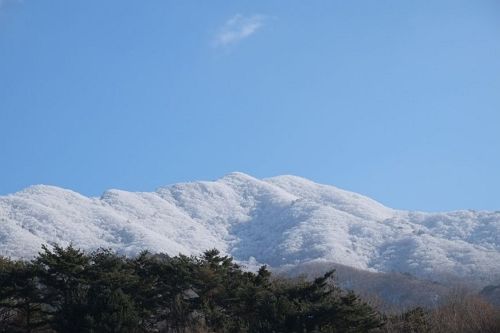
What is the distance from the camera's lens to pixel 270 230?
6969 inches

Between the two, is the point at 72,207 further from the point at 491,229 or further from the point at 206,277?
the point at 206,277

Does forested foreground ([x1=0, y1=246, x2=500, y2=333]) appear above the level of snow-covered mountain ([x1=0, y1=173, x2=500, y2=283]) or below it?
below

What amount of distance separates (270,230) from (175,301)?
491ft

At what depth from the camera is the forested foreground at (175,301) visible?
2295 cm

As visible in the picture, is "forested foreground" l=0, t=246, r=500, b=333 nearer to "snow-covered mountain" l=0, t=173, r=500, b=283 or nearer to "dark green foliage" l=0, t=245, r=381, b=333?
"dark green foliage" l=0, t=245, r=381, b=333

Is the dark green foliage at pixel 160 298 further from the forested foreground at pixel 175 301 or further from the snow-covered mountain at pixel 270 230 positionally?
the snow-covered mountain at pixel 270 230

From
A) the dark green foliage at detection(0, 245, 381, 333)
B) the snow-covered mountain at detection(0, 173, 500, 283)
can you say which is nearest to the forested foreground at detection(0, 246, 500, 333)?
the dark green foliage at detection(0, 245, 381, 333)

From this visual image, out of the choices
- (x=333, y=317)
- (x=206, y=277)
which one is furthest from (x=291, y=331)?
(x=206, y=277)

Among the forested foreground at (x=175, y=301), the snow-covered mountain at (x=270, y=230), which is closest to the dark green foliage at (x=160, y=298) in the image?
the forested foreground at (x=175, y=301)

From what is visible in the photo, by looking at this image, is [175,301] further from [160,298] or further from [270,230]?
[270,230]

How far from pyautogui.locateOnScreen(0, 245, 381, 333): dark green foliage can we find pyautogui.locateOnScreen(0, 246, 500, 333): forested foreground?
38 millimetres

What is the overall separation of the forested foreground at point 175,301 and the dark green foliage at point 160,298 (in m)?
0.04

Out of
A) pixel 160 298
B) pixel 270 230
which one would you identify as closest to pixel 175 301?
pixel 160 298

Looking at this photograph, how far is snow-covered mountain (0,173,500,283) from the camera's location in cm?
13212
